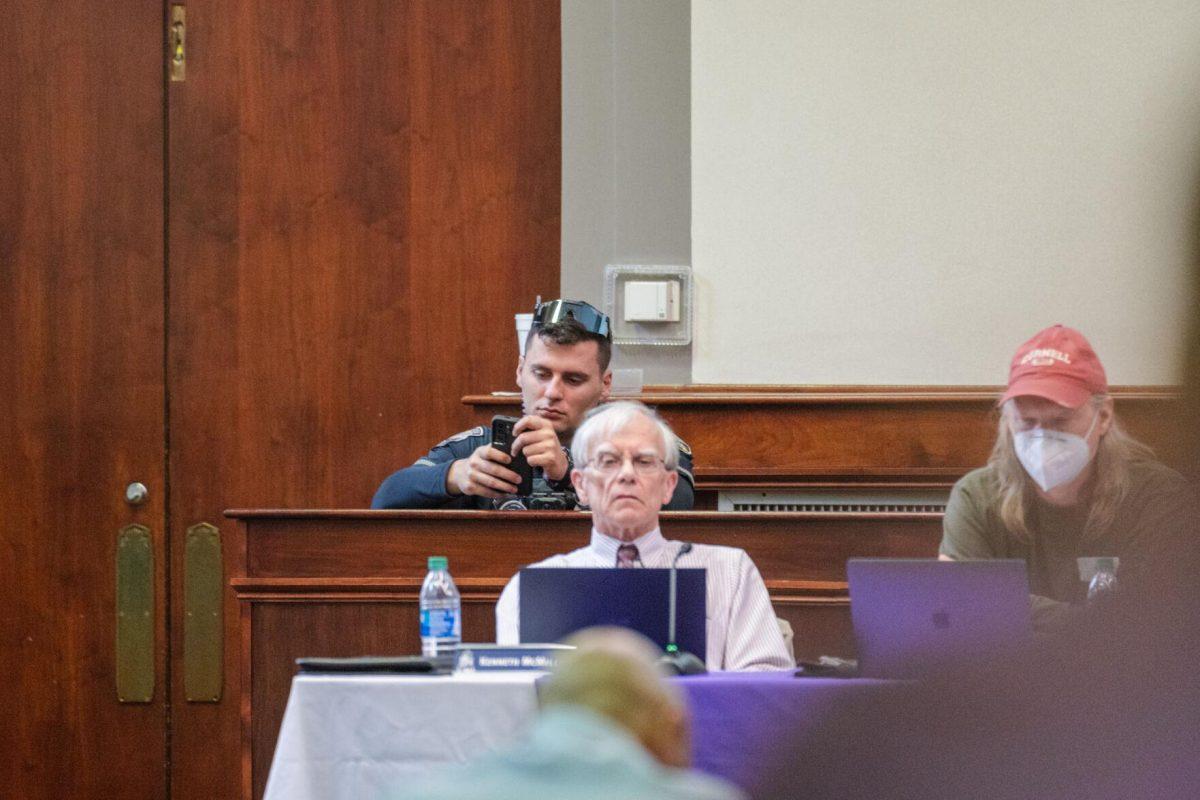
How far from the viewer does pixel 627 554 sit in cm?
305

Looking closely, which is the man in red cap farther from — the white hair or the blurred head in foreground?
the blurred head in foreground

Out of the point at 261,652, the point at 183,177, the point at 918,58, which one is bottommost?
the point at 261,652

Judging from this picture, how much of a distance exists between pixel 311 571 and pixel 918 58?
8.03 ft

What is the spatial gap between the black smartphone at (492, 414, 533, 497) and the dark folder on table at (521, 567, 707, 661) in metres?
1.09

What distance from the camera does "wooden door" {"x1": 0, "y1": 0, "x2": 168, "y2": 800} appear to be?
4875 millimetres

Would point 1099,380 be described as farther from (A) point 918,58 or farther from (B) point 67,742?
(B) point 67,742

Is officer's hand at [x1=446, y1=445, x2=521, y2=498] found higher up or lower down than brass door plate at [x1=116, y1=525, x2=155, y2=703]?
higher up

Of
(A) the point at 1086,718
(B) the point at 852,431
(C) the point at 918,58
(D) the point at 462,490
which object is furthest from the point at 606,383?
(A) the point at 1086,718

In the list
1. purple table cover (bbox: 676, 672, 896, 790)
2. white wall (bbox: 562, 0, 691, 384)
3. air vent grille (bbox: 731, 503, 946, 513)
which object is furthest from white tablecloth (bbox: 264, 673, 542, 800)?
white wall (bbox: 562, 0, 691, 384)

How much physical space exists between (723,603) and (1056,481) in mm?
661

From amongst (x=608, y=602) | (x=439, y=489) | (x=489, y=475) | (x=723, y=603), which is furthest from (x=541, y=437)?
(x=608, y=602)

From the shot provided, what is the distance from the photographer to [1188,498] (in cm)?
62

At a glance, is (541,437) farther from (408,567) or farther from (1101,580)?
(1101,580)

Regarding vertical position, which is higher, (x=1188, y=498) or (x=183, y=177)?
(x=183, y=177)
